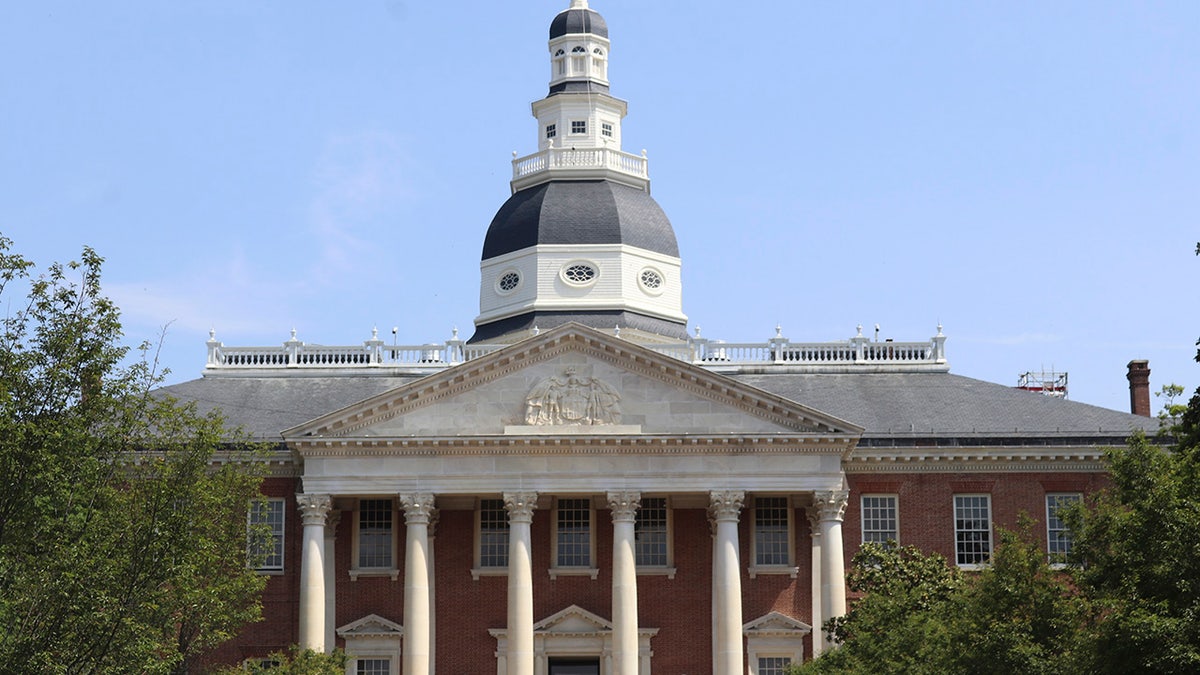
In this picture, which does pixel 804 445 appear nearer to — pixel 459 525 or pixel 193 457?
pixel 459 525

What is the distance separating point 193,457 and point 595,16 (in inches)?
1773

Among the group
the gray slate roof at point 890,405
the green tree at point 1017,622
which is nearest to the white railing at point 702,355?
the gray slate roof at point 890,405

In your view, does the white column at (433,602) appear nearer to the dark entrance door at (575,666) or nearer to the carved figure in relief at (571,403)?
the dark entrance door at (575,666)

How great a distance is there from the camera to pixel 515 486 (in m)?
68.1

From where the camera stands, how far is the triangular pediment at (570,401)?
6794 cm

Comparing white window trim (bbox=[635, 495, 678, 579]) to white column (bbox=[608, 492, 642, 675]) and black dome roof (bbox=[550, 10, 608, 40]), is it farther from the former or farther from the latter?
black dome roof (bbox=[550, 10, 608, 40])

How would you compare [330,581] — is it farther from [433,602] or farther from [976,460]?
[976,460]

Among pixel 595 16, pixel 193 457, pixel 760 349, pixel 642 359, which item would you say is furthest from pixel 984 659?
pixel 595 16

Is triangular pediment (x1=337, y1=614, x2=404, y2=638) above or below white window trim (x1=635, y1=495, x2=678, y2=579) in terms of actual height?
below

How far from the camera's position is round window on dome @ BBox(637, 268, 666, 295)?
278 ft

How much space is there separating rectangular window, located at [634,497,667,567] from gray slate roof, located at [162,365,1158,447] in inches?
230

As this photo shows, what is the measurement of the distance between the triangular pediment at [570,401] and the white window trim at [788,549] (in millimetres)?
3914

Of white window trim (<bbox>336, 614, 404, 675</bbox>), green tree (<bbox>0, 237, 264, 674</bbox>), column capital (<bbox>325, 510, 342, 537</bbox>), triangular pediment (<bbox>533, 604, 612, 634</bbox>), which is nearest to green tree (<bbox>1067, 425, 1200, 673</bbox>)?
green tree (<bbox>0, 237, 264, 674</bbox>)

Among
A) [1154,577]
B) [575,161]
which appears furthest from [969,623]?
[575,161]
